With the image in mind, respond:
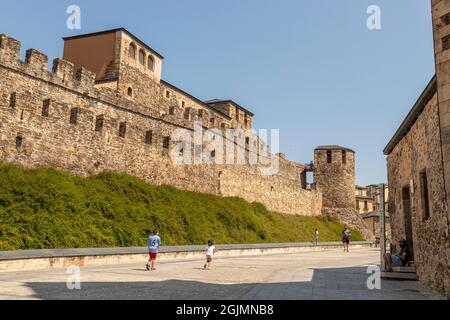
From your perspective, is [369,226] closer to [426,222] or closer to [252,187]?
[252,187]

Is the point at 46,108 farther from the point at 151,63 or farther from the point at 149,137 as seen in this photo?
the point at 151,63

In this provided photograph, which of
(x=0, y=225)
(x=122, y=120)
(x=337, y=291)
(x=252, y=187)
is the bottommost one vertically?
(x=337, y=291)

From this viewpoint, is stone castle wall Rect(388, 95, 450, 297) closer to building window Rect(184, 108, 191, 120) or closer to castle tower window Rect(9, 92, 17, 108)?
castle tower window Rect(9, 92, 17, 108)

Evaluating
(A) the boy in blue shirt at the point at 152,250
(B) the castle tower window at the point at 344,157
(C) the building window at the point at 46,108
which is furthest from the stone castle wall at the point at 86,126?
(B) the castle tower window at the point at 344,157

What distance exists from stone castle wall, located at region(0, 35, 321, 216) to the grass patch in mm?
875

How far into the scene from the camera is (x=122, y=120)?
23.4 meters

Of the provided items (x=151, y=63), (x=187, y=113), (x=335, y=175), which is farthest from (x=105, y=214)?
(x=335, y=175)

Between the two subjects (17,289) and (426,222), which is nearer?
(17,289)

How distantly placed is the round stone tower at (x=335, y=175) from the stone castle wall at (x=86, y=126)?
68.3 feet

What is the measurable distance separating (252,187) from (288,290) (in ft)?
83.2

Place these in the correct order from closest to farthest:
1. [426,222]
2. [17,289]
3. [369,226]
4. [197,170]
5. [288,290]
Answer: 1. [17,289]
2. [288,290]
3. [426,222]
4. [197,170]
5. [369,226]

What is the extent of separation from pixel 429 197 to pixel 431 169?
74 cm

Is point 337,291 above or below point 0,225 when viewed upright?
below
